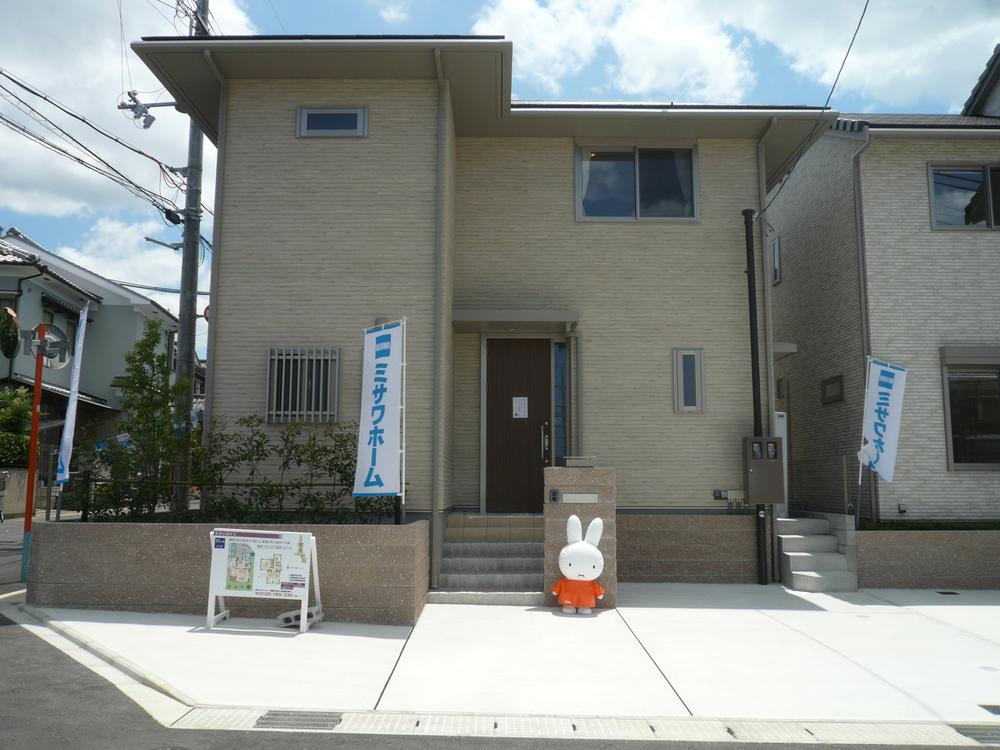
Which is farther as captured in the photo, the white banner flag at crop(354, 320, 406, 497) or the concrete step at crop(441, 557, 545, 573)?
the concrete step at crop(441, 557, 545, 573)

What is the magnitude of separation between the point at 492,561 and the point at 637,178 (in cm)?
586

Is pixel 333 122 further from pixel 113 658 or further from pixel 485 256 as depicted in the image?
pixel 113 658

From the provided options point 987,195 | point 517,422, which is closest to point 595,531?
point 517,422

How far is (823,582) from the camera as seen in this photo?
10000mm

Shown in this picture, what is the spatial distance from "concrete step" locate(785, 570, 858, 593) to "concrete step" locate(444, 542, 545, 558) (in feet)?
10.5

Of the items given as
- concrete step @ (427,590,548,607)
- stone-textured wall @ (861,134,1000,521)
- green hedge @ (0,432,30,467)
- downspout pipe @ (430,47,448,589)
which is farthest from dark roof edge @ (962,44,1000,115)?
green hedge @ (0,432,30,467)

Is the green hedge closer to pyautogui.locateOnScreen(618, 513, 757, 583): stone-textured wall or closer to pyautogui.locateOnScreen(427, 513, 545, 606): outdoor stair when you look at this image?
pyautogui.locateOnScreen(427, 513, 545, 606): outdoor stair

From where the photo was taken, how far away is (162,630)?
23.8 feet

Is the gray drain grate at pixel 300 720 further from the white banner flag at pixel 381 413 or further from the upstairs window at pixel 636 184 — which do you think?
the upstairs window at pixel 636 184

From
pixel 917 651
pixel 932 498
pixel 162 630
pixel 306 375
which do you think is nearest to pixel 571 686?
pixel 917 651

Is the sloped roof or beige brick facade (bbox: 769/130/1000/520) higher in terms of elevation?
the sloped roof

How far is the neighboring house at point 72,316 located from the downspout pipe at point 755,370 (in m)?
16.0

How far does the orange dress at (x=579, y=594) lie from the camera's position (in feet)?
28.1

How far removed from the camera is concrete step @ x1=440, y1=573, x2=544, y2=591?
9398 millimetres
